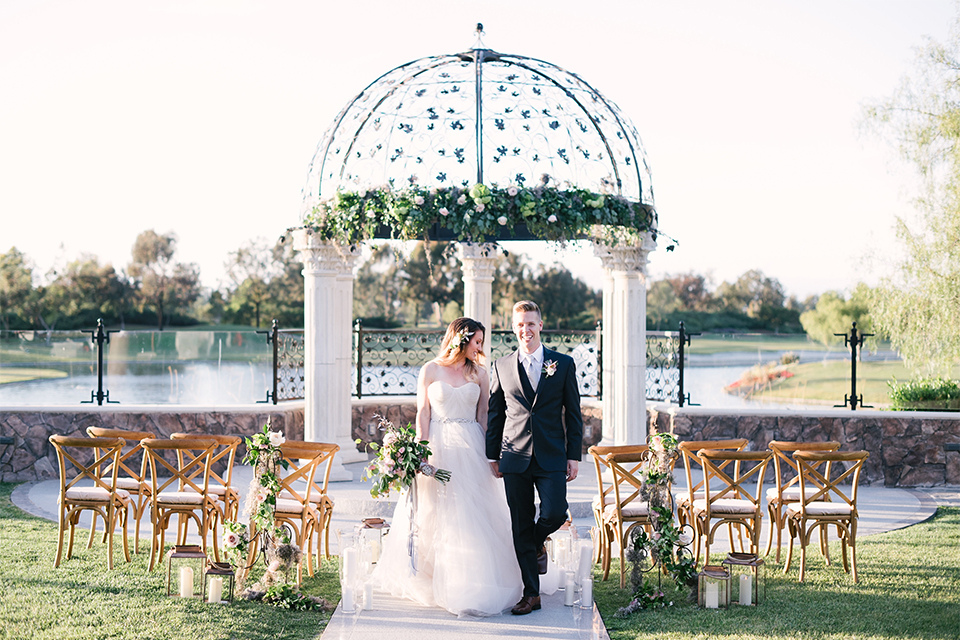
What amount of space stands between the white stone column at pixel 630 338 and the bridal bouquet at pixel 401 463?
4536 millimetres

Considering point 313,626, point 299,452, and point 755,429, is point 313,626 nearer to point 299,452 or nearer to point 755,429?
point 299,452

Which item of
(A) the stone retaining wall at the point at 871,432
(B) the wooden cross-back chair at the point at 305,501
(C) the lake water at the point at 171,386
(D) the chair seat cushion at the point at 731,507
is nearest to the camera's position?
(B) the wooden cross-back chair at the point at 305,501

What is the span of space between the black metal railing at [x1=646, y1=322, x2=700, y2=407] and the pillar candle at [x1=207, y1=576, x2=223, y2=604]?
7.32 meters

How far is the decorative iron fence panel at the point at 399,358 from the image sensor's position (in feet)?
41.0

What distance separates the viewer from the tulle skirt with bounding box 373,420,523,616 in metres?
5.52

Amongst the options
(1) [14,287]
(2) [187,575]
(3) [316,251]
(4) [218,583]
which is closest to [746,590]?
(4) [218,583]

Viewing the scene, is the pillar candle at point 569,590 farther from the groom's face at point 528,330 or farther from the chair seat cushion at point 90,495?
the chair seat cushion at point 90,495

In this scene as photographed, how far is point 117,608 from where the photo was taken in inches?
218

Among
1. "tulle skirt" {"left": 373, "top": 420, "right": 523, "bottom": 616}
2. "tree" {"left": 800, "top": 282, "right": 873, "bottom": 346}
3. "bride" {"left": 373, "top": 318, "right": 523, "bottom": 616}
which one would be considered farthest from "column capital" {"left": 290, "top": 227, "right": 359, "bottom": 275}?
"tree" {"left": 800, "top": 282, "right": 873, "bottom": 346}

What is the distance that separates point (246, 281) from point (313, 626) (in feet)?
127

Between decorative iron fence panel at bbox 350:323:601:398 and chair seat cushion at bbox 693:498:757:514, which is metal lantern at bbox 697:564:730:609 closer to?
chair seat cushion at bbox 693:498:757:514

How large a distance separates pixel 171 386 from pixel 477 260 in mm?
5765

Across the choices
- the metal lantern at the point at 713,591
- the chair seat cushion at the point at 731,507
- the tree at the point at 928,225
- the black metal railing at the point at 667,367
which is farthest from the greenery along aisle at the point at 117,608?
the tree at the point at 928,225

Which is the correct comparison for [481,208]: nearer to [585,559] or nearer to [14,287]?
[585,559]
